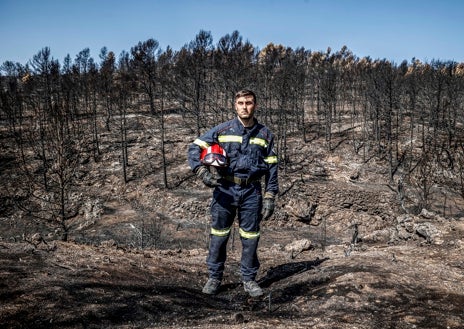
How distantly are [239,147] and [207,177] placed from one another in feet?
1.63

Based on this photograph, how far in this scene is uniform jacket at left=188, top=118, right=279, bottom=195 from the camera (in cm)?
376

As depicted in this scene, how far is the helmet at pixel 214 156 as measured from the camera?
143 inches

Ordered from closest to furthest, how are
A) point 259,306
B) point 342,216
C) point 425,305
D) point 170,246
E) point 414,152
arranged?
point 425,305, point 259,306, point 170,246, point 342,216, point 414,152

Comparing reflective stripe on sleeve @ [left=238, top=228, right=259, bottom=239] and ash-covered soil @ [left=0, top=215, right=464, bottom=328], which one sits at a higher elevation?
Result: reflective stripe on sleeve @ [left=238, top=228, right=259, bottom=239]

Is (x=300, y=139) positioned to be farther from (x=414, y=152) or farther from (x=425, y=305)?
(x=425, y=305)

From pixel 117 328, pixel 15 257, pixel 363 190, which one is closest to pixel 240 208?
pixel 117 328

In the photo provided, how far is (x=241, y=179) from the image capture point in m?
3.76

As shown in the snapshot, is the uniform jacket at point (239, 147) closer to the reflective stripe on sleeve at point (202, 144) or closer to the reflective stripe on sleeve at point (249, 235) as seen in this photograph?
the reflective stripe on sleeve at point (202, 144)

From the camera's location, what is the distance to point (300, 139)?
1326 inches

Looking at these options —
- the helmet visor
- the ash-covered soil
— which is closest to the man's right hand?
the helmet visor

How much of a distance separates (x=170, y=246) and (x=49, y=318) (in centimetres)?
1380

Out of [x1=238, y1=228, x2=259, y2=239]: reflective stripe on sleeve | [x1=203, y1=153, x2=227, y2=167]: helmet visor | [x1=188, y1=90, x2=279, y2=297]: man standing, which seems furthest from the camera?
[x1=238, y1=228, x2=259, y2=239]: reflective stripe on sleeve

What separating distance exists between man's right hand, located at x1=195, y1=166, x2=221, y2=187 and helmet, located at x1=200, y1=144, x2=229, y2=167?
9 cm

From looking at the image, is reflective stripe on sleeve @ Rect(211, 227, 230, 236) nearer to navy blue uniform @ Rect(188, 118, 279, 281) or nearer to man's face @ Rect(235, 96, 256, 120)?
navy blue uniform @ Rect(188, 118, 279, 281)
